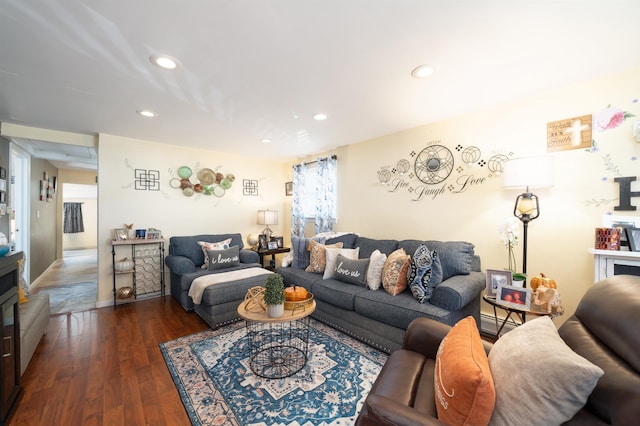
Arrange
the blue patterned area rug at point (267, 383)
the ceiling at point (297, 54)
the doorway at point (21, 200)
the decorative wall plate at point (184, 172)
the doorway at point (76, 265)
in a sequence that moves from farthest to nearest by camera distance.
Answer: the decorative wall plate at point (184, 172)
the doorway at point (21, 200)
the doorway at point (76, 265)
the blue patterned area rug at point (267, 383)
the ceiling at point (297, 54)

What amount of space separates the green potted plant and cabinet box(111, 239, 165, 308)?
2.72m

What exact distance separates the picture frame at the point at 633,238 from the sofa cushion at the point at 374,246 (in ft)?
5.93

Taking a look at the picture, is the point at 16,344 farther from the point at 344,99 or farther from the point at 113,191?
the point at 344,99

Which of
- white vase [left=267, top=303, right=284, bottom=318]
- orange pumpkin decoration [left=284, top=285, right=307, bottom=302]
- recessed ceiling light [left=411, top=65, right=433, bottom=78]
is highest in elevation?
recessed ceiling light [left=411, top=65, right=433, bottom=78]

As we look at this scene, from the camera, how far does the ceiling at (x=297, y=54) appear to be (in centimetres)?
144

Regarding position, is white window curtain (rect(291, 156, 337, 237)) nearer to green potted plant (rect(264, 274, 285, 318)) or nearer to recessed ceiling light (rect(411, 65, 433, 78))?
recessed ceiling light (rect(411, 65, 433, 78))

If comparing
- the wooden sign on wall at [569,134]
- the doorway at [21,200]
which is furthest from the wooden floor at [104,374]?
the wooden sign on wall at [569,134]

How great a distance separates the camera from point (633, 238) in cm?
189

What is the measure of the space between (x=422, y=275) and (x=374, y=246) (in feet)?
3.02

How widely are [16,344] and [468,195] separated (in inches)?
159

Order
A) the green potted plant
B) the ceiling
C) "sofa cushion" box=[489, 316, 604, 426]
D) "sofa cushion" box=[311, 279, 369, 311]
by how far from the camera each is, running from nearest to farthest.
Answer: "sofa cushion" box=[489, 316, 604, 426]
the ceiling
the green potted plant
"sofa cushion" box=[311, 279, 369, 311]

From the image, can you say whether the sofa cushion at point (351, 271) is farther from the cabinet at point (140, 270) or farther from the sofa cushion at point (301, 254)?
the cabinet at point (140, 270)

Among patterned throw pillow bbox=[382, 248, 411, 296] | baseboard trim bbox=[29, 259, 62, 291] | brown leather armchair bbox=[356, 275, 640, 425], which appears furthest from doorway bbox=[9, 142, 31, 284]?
brown leather armchair bbox=[356, 275, 640, 425]

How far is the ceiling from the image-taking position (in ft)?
4.74
